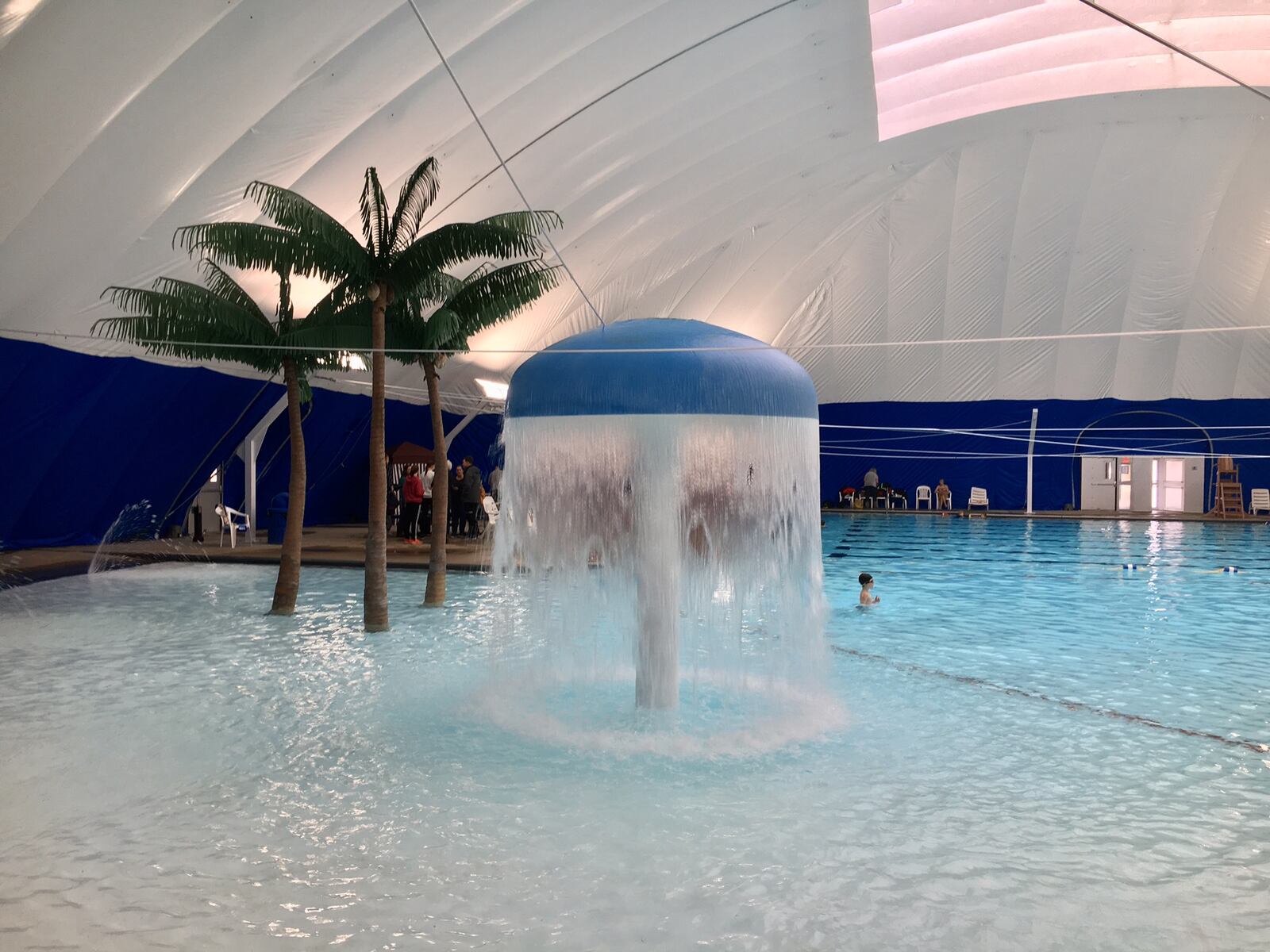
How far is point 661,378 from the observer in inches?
261

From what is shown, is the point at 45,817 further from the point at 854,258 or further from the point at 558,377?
the point at 854,258

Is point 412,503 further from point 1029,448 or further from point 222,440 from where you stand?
point 1029,448

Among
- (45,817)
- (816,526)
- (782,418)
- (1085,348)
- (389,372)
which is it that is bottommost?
(45,817)

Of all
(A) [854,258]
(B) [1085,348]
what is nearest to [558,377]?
(A) [854,258]

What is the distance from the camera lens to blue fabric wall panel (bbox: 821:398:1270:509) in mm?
33469

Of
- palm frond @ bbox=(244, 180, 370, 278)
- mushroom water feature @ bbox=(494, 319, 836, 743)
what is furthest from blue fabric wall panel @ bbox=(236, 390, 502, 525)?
mushroom water feature @ bbox=(494, 319, 836, 743)

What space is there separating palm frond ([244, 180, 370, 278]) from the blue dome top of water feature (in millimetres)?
3999

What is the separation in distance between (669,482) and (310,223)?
5.35m

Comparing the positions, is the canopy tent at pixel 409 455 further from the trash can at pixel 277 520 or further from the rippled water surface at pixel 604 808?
the rippled water surface at pixel 604 808

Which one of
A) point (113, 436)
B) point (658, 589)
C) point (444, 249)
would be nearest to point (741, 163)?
point (444, 249)

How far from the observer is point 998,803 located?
5.53 m

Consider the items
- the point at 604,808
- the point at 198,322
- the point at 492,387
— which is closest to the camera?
the point at 604,808

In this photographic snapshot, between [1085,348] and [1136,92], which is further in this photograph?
[1085,348]

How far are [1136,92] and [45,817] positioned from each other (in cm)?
2560
